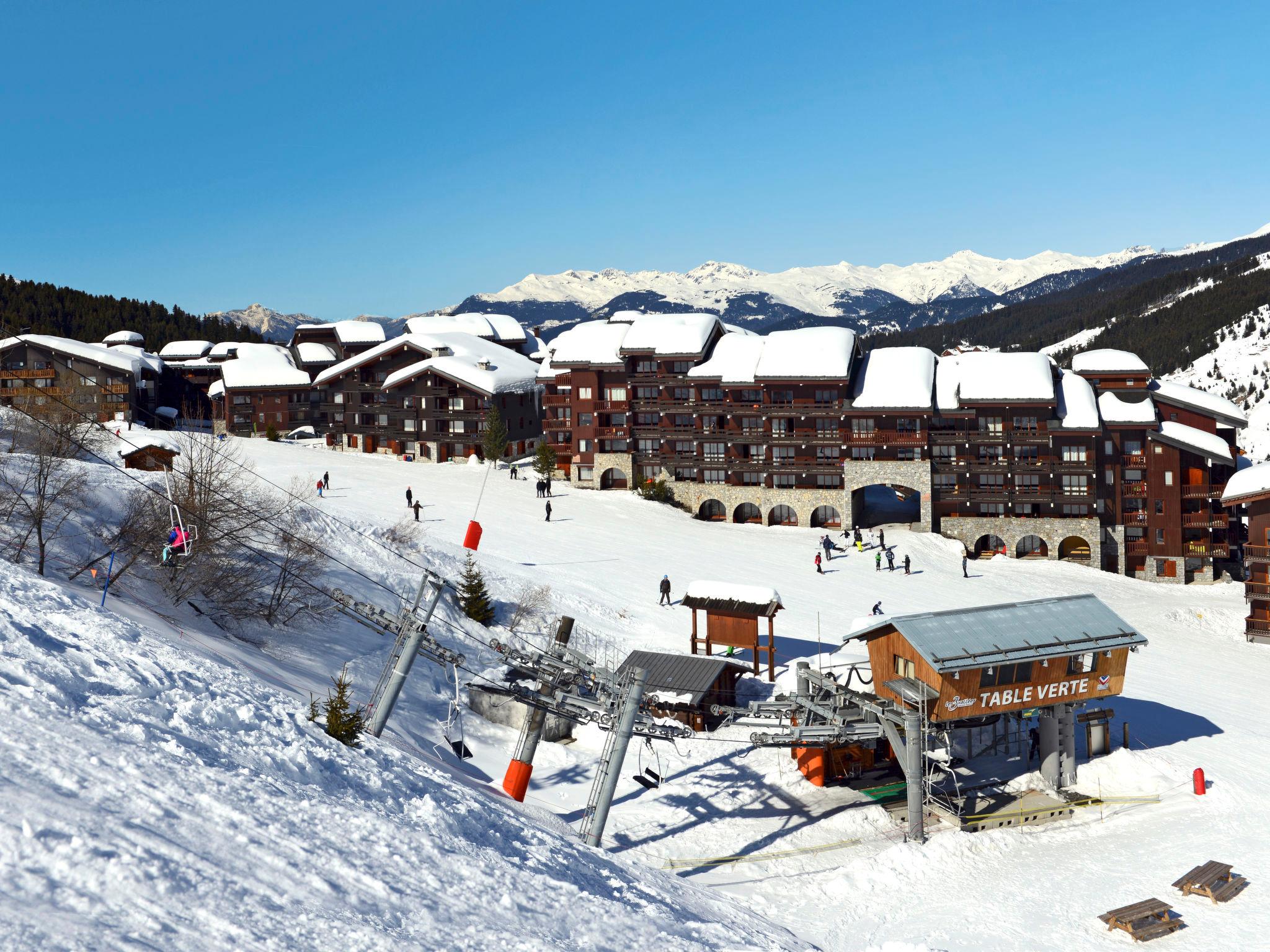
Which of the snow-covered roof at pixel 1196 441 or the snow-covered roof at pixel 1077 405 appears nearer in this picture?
the snow-covered roof at pixel 1196 441

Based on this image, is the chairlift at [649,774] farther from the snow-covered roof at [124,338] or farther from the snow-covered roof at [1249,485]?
the snow-covered roof at [124,338]

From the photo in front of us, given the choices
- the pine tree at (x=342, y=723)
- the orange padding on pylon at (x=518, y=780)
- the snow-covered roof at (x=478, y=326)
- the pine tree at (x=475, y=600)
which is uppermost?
the snow-covered roof at (x=478, y=326)

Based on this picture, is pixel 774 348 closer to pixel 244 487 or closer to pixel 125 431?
pixel 244 487

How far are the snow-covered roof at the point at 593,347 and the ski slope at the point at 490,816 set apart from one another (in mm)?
29100

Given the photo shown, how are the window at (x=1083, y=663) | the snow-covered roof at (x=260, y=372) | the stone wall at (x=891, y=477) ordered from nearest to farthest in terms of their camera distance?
the window at (x=1083, y=663) → the stone wall at (x=891, y=477) → the snow-covered roof at (x=260, y=372)

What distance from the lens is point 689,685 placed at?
107 ft

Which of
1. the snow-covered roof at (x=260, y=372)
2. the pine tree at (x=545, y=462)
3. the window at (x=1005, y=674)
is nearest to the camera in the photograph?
the window at (x=1005, y=674)

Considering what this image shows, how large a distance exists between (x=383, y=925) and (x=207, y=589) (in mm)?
20460

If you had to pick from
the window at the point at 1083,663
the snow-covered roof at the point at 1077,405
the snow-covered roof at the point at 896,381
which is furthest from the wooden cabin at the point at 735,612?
the snow-covered roof at the point at 1077,405

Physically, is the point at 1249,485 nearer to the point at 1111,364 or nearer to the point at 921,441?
the point at 1111,364

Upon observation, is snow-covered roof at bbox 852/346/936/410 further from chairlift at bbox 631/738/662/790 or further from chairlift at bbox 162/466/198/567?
chairlift at bbox 162/466/198/567

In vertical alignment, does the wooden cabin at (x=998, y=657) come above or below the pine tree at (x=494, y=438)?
below

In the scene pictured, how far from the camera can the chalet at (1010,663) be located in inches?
1161

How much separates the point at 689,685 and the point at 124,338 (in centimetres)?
10319
